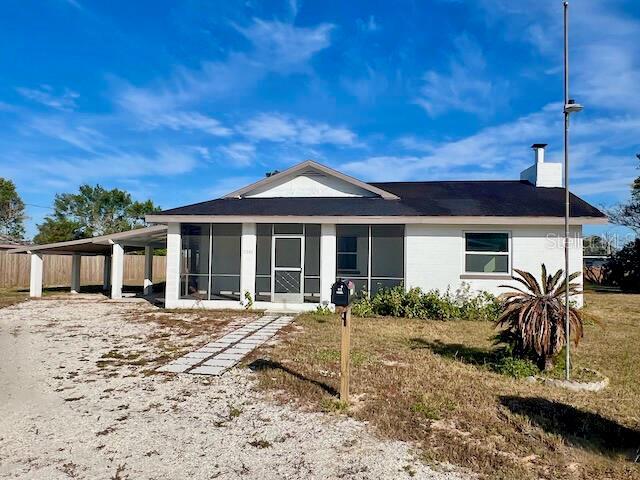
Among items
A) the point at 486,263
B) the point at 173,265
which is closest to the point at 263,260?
the point at 173,265

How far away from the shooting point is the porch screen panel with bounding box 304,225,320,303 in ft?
42.0

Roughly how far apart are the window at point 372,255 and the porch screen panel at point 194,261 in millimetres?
4079

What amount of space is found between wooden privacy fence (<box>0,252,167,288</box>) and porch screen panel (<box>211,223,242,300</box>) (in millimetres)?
14197

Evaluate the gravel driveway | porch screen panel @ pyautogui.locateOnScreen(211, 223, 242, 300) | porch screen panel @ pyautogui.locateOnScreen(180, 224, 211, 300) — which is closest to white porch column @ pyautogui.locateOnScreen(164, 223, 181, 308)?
porch screen panel @ pyautogui.locateOnScreen(180, 224, 211, 300)

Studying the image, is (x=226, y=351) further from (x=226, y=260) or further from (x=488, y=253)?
(x=488, y=253)

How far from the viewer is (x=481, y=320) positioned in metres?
11.3

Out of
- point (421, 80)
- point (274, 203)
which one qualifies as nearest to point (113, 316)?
point (274, 203)

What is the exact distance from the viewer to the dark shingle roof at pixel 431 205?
39.7 feet

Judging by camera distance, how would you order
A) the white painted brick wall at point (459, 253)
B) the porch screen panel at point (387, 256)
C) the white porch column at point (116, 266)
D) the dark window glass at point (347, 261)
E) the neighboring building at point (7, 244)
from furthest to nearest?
1. the neighboring building at point (7, 244)
2. the dark window glass at point (347, 261)
3. the white porch column at point (116, 266)
4. the porch screen panel at point (387, 256)
5. the white painted brick wall at point (459, 253)

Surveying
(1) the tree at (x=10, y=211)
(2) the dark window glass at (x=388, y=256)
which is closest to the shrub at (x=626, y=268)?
(2) the dark window glass at (x=388, y=256)

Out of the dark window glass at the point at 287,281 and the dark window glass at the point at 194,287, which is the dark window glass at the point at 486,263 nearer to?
the dark window glass at the point at 287,281

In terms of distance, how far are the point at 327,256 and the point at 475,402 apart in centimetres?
786

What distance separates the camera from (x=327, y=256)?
491 inches

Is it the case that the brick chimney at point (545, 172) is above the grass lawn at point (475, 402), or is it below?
above
